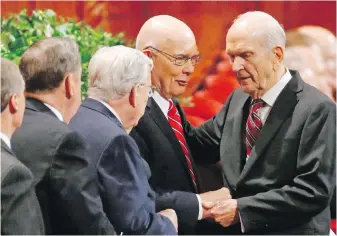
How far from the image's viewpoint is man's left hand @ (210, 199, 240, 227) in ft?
9.86

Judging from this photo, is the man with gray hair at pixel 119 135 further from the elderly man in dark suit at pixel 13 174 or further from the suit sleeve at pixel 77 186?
the elderly man in dark suit at pixel 13 174

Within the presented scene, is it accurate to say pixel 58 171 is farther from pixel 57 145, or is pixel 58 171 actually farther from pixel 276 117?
pixel 276 117

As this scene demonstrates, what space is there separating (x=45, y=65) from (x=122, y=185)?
0.47 m

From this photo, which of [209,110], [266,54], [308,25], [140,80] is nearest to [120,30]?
[209,110]

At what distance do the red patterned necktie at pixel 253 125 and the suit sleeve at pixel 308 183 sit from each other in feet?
0.72

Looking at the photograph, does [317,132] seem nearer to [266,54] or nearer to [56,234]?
[266,54]

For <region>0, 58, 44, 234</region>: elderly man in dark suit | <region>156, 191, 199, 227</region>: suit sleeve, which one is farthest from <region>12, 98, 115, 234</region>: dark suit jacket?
<region>156, 191, 199, 227</region>: suit sleeve

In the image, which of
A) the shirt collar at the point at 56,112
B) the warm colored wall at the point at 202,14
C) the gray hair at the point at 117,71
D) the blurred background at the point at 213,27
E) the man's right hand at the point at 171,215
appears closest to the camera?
the shirt collar at the point at 56,112

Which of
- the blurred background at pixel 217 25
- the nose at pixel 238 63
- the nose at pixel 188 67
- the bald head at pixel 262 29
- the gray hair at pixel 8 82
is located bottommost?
the blurred background at pixel 217 25

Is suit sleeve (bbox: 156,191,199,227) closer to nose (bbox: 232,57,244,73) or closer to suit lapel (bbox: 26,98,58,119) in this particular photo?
nose (bbox: 232,57,244,73)

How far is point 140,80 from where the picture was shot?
2.59m

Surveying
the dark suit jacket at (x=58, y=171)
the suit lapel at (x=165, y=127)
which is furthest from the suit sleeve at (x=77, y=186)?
the suit lapel at (x=165, y=127)

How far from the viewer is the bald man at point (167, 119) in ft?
9.79

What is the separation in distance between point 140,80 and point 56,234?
605mm
